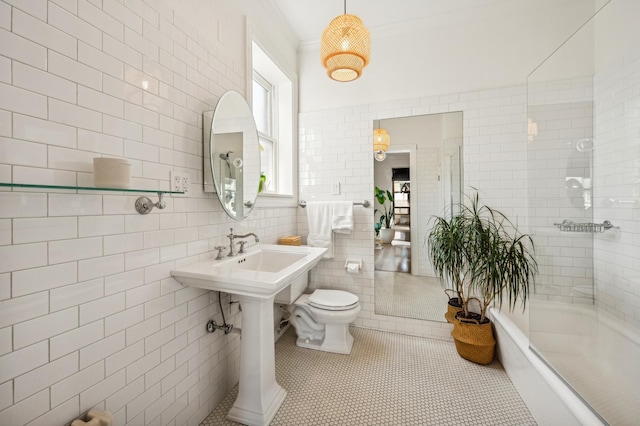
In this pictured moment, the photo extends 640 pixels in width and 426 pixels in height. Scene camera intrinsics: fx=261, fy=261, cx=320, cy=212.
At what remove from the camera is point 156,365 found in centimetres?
121

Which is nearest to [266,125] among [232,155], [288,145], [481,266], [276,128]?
[276,128]

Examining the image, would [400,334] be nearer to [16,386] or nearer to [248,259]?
[248,259]

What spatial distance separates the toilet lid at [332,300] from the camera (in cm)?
206

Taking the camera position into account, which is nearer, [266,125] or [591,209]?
[591,209]

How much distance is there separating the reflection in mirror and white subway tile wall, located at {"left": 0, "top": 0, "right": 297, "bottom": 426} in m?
1.60

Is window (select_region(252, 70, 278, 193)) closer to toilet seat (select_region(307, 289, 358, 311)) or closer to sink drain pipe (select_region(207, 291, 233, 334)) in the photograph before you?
toilet seat (select_region(307, 289, 358, 311))

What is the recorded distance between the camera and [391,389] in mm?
1703

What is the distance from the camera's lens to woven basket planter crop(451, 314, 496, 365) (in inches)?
75.7

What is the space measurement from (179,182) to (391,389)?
1.80m

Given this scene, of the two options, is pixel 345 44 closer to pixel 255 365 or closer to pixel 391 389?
pixel 255 365

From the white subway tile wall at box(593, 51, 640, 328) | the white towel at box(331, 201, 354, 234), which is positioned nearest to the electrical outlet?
the white towel at box(331, 201, 354, 234)

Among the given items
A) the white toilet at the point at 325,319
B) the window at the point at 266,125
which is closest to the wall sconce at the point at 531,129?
the white toilet at the point at 325,319

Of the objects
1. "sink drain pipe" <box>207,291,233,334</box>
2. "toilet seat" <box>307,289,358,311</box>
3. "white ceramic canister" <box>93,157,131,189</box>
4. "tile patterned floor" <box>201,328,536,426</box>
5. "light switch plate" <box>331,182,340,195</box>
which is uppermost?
"light switch plate" <box>331,182,340,195</box>

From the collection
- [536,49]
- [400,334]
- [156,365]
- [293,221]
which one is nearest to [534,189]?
[536,49]
